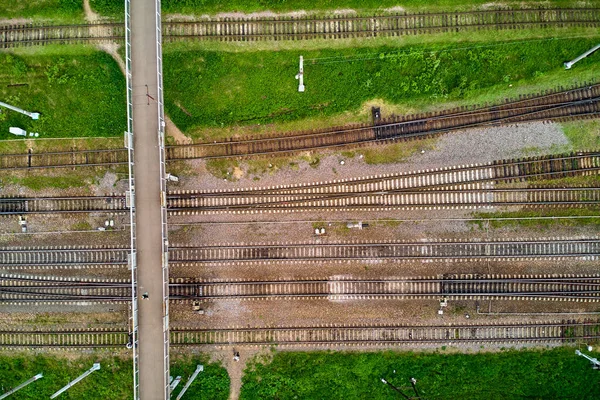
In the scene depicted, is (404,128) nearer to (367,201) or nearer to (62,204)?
(367,201)

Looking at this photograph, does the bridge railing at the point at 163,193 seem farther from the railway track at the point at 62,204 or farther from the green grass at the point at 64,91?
the railway track at the point at 62,204

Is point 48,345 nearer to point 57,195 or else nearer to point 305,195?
point 57,195

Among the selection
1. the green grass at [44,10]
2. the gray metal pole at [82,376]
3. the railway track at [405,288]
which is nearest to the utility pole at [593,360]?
the railway track at [405,288]

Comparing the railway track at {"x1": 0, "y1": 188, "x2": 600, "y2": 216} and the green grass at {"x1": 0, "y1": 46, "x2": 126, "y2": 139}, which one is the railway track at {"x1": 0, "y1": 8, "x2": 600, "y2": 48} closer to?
the green grass at {"x1": 0, "y1": 46, "x2": 126, "y2": 139}

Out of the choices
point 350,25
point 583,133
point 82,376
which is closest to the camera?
point 82,376

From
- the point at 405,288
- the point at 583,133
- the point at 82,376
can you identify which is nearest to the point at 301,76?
the point at 405,288

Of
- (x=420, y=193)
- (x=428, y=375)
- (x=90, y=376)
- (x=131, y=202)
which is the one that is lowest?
(x=428, y=375)
